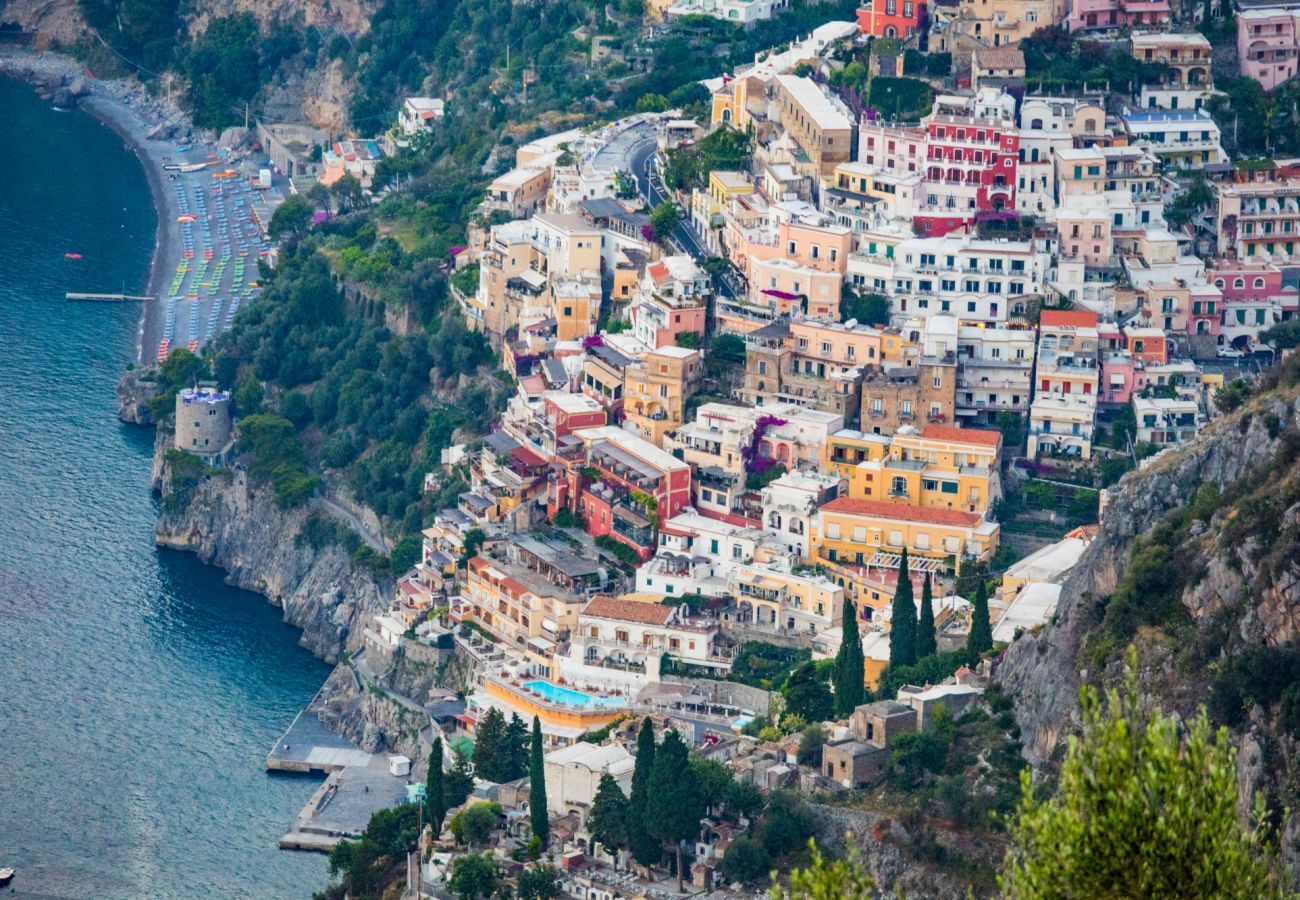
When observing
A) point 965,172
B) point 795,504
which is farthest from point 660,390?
point 965,172

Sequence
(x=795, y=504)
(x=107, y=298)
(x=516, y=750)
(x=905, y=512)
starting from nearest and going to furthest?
1. (x=516, y=750)
2. (x=905, y=512)
3. (x=795, y=504)
4. (x=107, y=298)

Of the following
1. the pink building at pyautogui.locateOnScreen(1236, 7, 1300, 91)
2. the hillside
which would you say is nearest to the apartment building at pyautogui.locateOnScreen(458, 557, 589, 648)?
the hillside

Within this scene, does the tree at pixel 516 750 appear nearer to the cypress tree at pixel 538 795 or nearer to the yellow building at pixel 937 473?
the cypress tree at pixel 538 795

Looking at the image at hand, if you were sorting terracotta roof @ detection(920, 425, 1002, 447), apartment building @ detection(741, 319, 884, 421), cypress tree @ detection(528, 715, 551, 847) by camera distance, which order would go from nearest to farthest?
cypress tree @ detection(528, 715, 551, 847) → terracotta roof @ detection(920, 425, 1002, 447) → apartment building @ detection(741, 319, 884, 421)

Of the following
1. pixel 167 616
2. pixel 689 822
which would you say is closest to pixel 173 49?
pixel 167 616

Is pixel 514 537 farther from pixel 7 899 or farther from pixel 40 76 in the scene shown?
pixel 40 76

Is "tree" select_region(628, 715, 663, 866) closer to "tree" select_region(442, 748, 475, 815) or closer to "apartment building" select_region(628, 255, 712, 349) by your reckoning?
"tree" select_region(442, 748, 475, 815)

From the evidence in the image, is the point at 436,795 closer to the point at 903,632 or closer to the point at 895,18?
the point at 903,632
